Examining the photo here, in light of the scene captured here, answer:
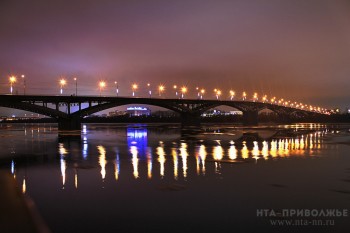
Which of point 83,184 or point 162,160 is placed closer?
point 83,184

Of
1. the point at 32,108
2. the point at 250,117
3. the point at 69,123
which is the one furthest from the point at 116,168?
the point at 250,117

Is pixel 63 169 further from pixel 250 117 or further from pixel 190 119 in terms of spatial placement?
pixel 250 117

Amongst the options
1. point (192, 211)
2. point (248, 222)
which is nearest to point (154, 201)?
point (192, 211)

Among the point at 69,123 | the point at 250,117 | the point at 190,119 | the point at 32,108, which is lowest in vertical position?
the point at 69,123

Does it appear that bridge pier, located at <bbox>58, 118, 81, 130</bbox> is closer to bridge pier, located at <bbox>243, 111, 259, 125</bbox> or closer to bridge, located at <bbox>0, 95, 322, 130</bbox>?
bridge, located at <bbox>0, 95, 322, 130</bbox>

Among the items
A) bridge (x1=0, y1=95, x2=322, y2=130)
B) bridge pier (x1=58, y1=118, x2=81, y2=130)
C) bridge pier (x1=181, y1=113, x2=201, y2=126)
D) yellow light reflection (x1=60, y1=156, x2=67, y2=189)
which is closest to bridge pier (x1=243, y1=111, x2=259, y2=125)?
bridge (x1=0, y1=95, x2=322, y2=130)

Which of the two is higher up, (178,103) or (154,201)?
(178,103)

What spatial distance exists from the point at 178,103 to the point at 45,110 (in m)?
41.6

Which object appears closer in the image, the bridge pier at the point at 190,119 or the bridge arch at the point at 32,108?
the bridge arch at the point at 32,108

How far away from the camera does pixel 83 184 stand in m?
14.7

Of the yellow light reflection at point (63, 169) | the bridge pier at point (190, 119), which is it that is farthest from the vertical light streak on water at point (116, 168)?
the bridge pier at point (190, 119)

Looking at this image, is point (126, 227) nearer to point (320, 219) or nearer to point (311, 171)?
point (320, 219)

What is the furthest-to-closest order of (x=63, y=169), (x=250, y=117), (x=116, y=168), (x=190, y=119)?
(x=250, y=117), (x=190, y=119), (x=116, y=168), (x=63, y=169)

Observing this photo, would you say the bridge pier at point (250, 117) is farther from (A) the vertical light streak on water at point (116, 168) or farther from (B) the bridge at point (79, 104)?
(A) the vertical light streak on water at point (116, 168)
